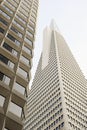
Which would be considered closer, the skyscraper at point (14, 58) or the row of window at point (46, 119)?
the skyscraper at point (14, 58)

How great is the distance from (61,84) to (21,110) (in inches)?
2860


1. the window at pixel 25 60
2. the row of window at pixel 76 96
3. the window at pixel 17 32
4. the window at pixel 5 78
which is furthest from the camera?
the row of window at pixel 76 96

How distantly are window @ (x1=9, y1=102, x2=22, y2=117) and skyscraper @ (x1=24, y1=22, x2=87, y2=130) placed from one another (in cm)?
5074

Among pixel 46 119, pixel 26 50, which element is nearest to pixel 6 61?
pixel 26 50

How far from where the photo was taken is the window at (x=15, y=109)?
21803mm

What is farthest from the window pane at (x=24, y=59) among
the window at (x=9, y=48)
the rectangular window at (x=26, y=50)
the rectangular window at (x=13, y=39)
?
the rectangular window at (x=13, y=39)

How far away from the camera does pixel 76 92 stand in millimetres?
101438

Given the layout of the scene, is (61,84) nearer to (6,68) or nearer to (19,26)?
(19,26)

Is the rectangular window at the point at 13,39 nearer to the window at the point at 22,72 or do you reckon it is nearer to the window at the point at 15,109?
the window at the point at 22,72

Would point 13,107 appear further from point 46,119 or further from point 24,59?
point 46,119

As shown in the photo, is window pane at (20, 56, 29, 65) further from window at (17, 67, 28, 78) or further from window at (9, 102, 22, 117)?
window at (9, 102, 22, 117)

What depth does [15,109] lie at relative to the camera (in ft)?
73.3

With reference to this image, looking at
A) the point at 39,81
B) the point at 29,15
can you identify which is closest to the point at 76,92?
the point at 39,81

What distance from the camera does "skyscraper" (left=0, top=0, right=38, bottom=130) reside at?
69.5 ft
